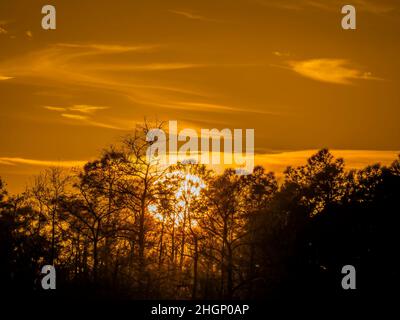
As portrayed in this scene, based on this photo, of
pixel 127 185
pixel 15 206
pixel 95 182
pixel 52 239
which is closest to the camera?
pixel 127 185

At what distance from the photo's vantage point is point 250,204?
6938 cm

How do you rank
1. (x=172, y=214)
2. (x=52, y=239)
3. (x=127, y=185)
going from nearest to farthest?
(x=127, y=185)
(x=172, y=214)
(x=52, y=239)

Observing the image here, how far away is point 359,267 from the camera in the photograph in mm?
65625

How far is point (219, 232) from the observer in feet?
224

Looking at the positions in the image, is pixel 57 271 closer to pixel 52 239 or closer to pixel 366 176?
pixel 52 239

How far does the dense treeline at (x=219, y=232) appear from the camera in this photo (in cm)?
6134

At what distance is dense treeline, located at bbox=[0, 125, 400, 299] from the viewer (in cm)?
6134
